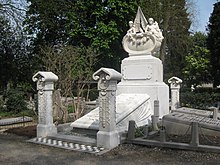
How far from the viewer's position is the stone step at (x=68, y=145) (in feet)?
25.6

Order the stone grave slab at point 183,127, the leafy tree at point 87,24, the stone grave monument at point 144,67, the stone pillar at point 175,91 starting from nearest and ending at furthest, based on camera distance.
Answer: the stone grave slab at point 183,127
the stone grave monument at point 144,67
the stone pillar at point 175,91
the leafy tree at point 87,24

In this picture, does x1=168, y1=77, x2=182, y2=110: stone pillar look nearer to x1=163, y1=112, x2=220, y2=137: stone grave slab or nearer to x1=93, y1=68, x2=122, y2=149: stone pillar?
x1=163, y1=112, x2=220, y2=137: stone grave slab

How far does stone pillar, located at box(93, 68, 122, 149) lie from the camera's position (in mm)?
7953

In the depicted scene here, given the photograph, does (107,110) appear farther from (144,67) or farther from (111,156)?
(144,67)

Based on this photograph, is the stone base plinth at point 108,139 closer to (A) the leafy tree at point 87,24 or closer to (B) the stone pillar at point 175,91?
(B) the stone pillar at point 175,91

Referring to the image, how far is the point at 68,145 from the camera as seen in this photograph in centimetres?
844

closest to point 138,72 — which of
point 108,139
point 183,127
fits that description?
point 183,127

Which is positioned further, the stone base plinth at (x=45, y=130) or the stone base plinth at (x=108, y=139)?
the stone base plinth at (x=45, y=130)

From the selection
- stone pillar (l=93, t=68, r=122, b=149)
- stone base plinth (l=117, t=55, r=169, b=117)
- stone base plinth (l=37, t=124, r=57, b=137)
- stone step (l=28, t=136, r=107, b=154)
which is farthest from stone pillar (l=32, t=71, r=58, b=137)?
stone base plinth (l=117, t=55, r=169, b=117)

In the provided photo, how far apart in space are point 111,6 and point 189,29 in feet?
42.5

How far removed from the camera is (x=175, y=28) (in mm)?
33125

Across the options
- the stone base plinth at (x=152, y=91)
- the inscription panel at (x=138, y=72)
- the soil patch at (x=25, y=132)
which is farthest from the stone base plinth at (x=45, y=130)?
the inscription panel at (x=138, y=72)

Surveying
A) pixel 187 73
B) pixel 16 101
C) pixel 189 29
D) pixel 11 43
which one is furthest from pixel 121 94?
pixel 189 29

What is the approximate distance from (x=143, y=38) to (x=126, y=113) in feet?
14.5
